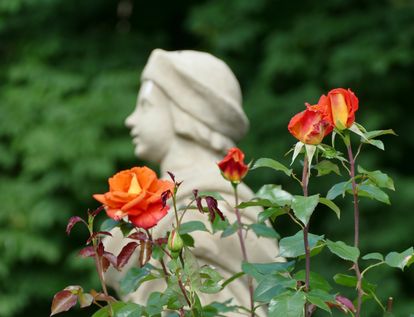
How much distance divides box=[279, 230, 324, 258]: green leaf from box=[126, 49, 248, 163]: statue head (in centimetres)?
151

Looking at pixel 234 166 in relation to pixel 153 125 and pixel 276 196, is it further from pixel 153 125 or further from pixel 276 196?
pixel 153 125

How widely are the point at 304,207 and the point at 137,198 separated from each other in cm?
30

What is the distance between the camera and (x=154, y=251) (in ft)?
7.22

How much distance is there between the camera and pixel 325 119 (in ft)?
6.59

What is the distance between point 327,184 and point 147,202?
464 cm

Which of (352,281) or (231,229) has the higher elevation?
(352,281)

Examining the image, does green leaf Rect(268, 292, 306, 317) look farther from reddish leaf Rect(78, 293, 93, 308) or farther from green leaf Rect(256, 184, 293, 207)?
reddish leaf Rect(78, 293, 93, 308)

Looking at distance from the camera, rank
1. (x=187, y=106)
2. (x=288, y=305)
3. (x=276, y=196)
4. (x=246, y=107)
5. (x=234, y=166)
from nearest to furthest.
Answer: (x=288, y=305), (x=276, y=196), (x=234, y=166), (x=187, y=106), (x=246, y=107)

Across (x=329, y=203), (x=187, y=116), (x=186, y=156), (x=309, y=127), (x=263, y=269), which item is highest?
(x=309, y=127)

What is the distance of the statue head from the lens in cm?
352

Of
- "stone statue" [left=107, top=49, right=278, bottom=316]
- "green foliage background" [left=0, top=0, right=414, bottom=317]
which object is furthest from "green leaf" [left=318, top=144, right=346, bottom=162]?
"green foliage background" [left=0, top=0, right=414, bottom=317]

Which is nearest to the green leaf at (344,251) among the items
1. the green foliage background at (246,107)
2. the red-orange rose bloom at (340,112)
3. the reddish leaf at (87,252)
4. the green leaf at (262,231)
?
the red-orange rose bloom at (340,112)

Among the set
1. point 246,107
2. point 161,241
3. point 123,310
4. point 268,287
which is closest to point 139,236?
point 161,241

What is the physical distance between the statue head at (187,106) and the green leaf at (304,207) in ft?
5.32
